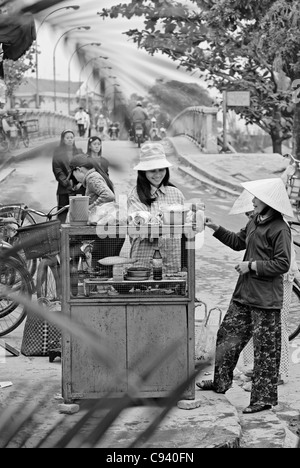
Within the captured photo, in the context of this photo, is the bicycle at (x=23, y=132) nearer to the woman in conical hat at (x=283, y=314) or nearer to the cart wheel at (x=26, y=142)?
the cart wheel at (x=26, y=142)

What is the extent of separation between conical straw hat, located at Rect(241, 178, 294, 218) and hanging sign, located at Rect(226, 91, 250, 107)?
3857 mm

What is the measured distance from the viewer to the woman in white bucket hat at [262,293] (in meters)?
4.83

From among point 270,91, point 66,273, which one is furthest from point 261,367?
point 270,91

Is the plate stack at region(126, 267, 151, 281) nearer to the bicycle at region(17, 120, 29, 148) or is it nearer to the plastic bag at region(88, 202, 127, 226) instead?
the plastic bag at region(88, 202, 127, 226)

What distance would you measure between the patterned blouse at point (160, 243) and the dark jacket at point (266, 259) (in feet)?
1.28

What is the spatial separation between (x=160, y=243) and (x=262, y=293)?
24.3 inches

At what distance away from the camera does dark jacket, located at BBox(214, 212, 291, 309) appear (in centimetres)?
479

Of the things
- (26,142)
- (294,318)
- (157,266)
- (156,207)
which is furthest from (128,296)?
(26,142)

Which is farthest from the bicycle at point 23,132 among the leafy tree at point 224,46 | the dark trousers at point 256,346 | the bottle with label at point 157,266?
the dark trousers at point 256,346

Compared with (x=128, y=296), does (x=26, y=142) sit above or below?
above

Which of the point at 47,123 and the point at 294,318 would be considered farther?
the point at 294,318

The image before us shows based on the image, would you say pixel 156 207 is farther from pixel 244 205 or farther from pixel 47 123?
pixel 47 123

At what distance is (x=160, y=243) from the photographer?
16.5ft

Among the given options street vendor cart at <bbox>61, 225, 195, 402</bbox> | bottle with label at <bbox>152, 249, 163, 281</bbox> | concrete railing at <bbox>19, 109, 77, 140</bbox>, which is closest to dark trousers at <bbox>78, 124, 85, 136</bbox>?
concrete railing at <bbox>19, 109, 77, 140</bbox>
